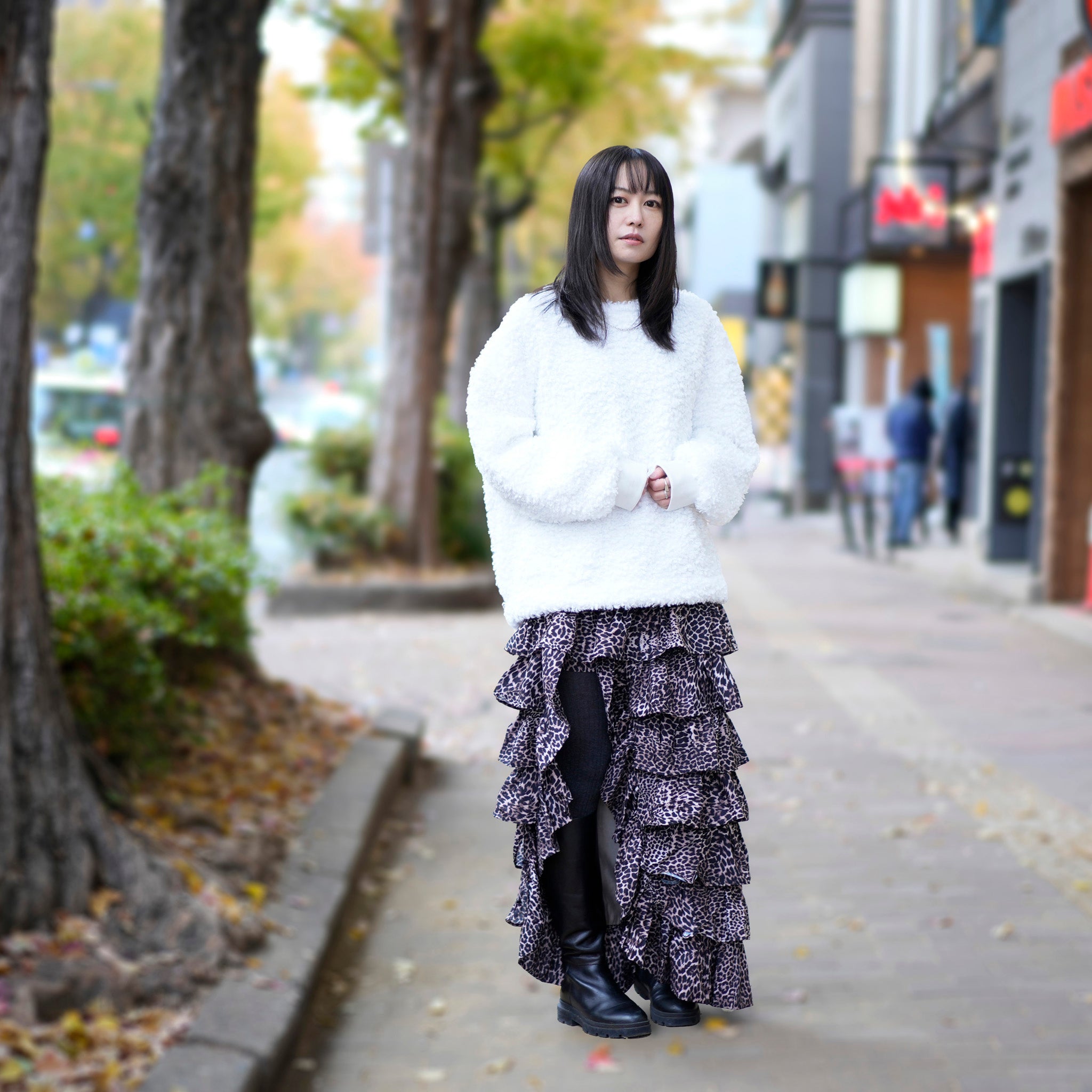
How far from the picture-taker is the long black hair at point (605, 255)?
2229 mm

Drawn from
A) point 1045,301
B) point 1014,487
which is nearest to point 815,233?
point 1014,487

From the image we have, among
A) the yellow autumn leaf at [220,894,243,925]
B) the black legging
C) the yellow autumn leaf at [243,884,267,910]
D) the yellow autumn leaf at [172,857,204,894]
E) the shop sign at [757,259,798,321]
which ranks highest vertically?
the shop sign at [757,259,798,321]

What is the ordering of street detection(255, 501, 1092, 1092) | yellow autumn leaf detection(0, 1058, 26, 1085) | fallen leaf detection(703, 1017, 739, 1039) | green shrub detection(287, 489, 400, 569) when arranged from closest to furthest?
yellow autumn leaf detection(0, 1058, 26, 1085)
street detection(255, 501, 1092, 1092)
fallen leaf detection(703, 1017, 739, 1039)
green shrub detection(287, 489, 400, 569)

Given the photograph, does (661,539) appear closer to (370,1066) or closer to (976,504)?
(370,1066)

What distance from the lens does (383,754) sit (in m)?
8.70

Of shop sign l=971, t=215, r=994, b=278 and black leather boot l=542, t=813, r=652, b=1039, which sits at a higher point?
shop sign l=971, t=215, r=994, b=278

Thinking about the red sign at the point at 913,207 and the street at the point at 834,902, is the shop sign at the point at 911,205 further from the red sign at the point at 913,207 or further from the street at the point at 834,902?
the street at the point at 834,902

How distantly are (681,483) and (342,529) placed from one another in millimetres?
14460

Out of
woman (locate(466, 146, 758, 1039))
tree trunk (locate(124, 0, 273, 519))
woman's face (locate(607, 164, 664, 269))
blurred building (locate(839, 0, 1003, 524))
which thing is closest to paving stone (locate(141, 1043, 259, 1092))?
woman (locate(466, 146, 758, 1039))

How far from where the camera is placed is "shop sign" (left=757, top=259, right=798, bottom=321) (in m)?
34.3

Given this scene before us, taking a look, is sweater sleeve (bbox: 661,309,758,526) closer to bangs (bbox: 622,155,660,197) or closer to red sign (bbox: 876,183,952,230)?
bangs (bbox: 622,155,660,197)

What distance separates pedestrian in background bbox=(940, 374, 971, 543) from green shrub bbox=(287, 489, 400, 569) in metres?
9.55

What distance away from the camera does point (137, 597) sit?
6.88 m

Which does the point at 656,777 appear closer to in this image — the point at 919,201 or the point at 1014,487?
the point at 1014,487
